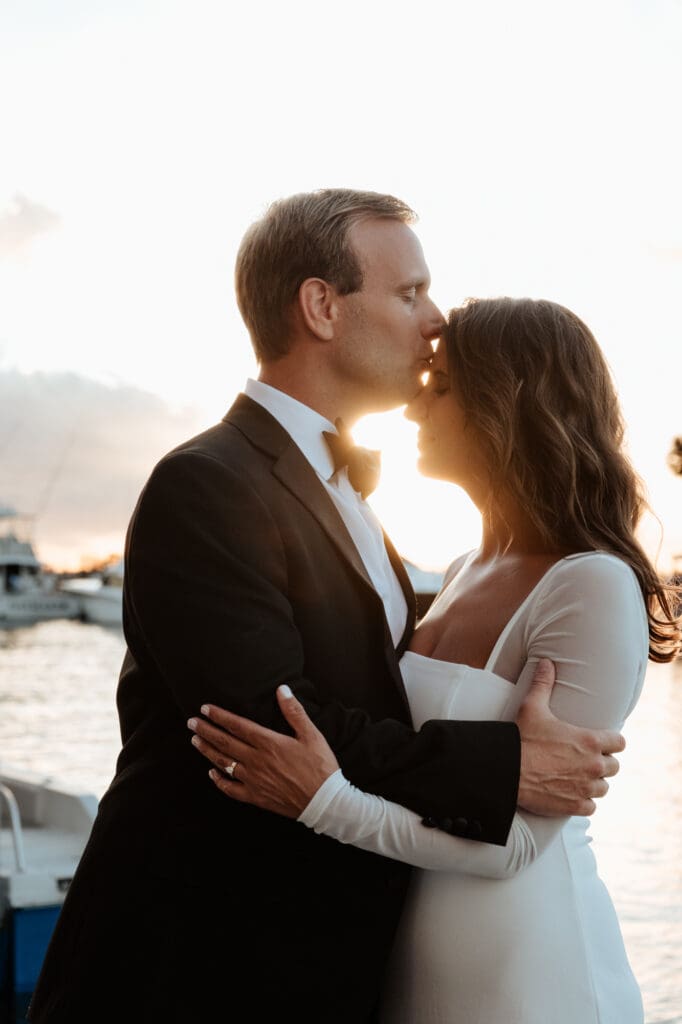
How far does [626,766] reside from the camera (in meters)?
22.6

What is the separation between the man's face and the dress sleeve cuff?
78 centimetres

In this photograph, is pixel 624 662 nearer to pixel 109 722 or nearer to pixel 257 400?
pixel 257 400

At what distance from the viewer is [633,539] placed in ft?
6.63

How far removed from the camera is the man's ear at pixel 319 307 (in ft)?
6.88

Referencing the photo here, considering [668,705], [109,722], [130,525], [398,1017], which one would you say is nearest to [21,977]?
[398,1017]

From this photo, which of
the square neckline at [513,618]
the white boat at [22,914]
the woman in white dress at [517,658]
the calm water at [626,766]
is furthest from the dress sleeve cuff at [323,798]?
the calm water at [626,766]

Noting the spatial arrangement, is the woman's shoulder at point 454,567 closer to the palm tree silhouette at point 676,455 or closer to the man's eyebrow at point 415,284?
the man's eyebrow at point 415,284

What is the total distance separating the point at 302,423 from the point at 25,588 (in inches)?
2489

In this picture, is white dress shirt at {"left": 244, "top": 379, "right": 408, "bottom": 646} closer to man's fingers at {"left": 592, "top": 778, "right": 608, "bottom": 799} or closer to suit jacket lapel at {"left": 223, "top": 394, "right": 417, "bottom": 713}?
suit jacket lapel at {"left": 223, "top": 394, "right": 417, "bottom": 713}

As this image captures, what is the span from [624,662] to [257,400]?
0.80 meters

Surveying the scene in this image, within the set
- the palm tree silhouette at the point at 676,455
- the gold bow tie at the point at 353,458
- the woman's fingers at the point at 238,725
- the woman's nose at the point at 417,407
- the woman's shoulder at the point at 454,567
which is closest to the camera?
the woman's fingers at the point at 238,725

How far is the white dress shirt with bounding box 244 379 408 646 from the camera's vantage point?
6.82 ft

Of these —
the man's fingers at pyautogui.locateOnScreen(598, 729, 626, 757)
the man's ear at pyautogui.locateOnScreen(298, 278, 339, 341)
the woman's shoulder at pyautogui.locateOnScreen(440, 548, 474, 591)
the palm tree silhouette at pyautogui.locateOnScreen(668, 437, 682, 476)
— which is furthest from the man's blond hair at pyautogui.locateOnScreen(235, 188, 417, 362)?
the palm tree silhouette at pyautogui.locateOnScreen(668, 437, 682, 476)

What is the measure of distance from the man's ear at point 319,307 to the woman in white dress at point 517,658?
0.75 ft
